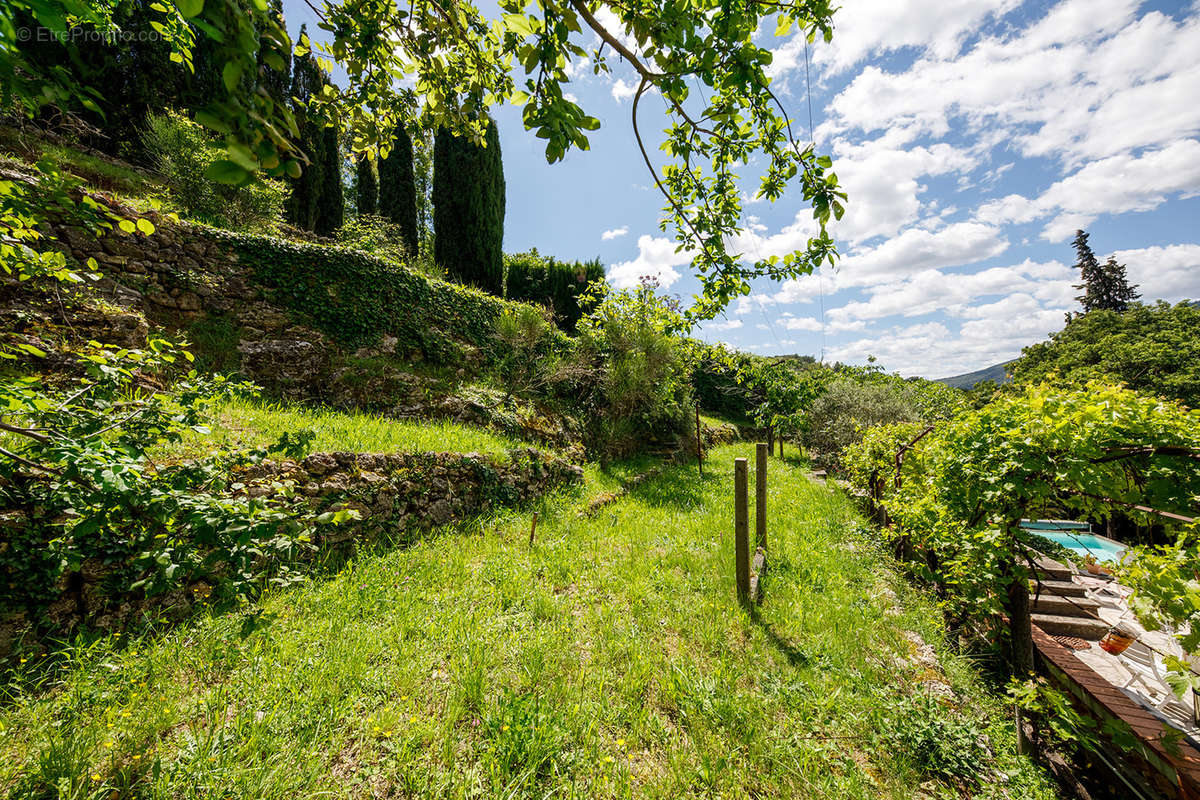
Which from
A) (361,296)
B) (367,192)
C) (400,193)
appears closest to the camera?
(361,296)

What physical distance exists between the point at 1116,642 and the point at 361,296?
12.4 meters

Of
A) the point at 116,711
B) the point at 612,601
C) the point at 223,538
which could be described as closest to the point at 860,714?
the point at 612,601

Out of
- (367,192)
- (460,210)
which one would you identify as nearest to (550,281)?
(460,210)

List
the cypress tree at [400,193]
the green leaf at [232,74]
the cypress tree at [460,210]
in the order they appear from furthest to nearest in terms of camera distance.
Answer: the cypress tree at [400,193], the cypress tree at [460,210], the green leaf at [232,74]

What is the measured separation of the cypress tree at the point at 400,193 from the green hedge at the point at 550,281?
4.03m

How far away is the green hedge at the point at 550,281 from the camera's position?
17797 mm

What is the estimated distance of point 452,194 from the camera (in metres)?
14.2

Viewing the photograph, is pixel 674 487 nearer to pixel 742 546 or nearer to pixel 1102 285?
pixel 742 546

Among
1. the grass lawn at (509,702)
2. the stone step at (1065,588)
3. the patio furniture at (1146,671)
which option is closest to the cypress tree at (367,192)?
the grass lawn at (509,702)

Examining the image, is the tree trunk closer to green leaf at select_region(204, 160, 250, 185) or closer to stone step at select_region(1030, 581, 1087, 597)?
stone step at select_region(1030, 581, 1087, 597)

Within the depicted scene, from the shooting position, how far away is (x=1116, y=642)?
13.9ft

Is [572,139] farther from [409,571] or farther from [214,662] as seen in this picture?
[409,571]

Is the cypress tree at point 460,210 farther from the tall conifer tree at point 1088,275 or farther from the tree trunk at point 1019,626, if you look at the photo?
the tall conifer tree at point 1088,275

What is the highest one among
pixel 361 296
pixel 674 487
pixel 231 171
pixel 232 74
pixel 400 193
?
pixel 400 193
